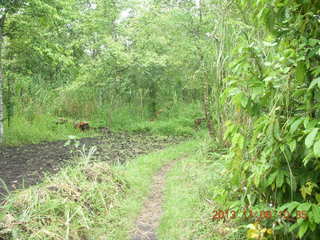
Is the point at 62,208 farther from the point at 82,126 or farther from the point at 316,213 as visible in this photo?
the point at 82,126

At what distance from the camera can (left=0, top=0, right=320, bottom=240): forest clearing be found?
1.92m

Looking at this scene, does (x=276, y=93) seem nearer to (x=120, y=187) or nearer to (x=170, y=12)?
(x=120, y=187)

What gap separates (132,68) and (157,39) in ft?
4.24

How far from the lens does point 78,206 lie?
122 inches

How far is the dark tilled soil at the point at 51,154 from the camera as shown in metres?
4.28

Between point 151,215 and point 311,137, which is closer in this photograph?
point 311,137

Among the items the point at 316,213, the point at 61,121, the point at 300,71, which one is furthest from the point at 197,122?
the point at 316,213

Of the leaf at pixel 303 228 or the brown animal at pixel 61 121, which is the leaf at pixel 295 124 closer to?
the leaf at pixel 303 228

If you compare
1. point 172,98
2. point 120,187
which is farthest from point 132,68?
point 120,187

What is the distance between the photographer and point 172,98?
37.5ft

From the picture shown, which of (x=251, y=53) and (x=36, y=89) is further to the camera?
(x=36, y=89)

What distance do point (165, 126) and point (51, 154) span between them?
14.6ft

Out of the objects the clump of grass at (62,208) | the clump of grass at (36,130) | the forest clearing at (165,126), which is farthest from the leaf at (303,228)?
the clump of grass at (36,130)

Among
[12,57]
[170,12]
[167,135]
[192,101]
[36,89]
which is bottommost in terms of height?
[167,135]
